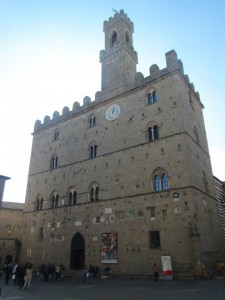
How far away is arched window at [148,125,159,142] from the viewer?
2188cm

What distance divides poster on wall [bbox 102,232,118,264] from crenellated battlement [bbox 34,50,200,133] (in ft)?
44.0

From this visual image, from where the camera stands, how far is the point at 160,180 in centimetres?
2030

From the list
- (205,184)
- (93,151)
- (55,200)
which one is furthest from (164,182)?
(55,200)

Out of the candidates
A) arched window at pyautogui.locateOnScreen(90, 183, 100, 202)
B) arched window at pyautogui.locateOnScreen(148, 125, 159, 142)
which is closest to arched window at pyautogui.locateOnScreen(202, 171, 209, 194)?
arched window at pyautogui.locateOnScreen(148, 125, 159, 142)

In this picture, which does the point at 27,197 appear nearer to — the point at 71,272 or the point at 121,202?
the point at 71,272

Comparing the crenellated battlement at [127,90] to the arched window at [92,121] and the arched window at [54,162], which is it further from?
the arched window at [54,162]

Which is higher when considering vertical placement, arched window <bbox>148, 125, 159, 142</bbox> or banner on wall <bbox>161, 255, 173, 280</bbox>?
arched window <bbox>148, 125, 159, 142</bbox>

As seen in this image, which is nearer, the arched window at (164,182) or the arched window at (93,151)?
the arched window at (164,182)

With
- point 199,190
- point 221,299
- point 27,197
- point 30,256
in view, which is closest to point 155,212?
point 199,190

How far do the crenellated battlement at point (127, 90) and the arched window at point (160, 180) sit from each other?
8.75m

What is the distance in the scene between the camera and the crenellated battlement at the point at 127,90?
22.9 metres

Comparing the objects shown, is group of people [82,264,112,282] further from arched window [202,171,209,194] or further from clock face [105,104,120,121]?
clock face [105,104,120,121]

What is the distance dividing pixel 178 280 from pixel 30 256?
16.3 metres

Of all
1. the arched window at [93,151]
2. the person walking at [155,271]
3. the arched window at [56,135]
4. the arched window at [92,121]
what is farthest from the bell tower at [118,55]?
the person walking at [155,271]
